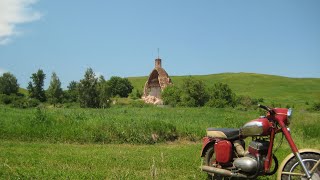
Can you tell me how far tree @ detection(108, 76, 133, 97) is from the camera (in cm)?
9850

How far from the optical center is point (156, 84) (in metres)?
71.6

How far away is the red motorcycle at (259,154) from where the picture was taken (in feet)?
22.5

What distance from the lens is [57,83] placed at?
82.9 meters

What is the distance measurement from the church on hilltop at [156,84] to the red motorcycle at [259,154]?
59.1 metres

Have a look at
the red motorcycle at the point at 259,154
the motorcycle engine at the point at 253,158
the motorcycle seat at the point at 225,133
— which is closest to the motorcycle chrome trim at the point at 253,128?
the red motorcycle at the point at 259,154

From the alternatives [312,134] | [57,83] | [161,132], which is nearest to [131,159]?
[161,132]

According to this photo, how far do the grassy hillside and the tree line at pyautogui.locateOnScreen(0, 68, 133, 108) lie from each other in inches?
462

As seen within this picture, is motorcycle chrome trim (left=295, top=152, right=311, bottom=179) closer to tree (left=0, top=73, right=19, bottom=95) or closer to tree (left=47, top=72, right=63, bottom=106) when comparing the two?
tree (left=47, top=72, right=63, bottom=106)

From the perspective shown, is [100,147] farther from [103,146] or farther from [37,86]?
[37,86]

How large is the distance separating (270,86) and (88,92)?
65545 millimetres

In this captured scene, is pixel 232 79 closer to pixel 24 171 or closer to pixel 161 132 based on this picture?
pixel 161 132

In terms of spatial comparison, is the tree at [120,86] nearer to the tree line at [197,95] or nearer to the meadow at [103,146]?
the tree line at [197,95]

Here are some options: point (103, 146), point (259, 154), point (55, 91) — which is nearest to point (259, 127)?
point (259, 154)

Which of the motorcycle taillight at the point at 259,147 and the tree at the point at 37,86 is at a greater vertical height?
the tree at the point at 37,86
